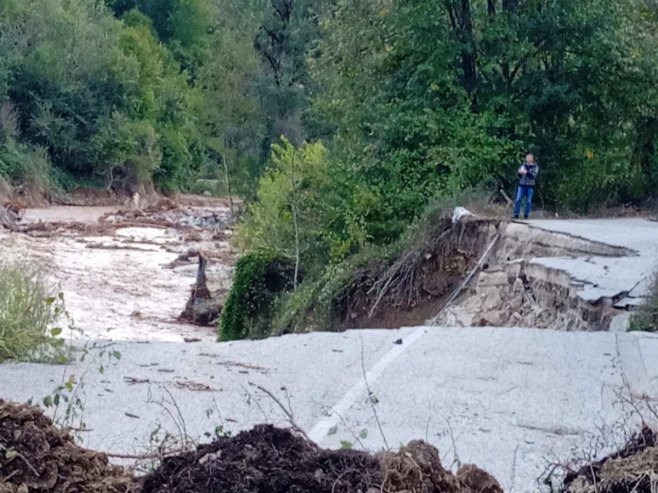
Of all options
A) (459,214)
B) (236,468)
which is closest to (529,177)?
(459,214)

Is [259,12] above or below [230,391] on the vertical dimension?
above

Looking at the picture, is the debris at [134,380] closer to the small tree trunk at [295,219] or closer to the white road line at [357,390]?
the white road line at [357,390]

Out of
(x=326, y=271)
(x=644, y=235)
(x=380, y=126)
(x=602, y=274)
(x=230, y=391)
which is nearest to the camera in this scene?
(x=230, y=391)

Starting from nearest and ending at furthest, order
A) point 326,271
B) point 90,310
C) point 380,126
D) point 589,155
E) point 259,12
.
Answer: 1. point 326,271
2. point 380,126
3. point 589,155
4. point 90,310
5. point 259,12

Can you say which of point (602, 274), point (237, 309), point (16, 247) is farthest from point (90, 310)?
point (602, 274)

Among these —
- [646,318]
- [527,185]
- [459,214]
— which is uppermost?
[527,185]

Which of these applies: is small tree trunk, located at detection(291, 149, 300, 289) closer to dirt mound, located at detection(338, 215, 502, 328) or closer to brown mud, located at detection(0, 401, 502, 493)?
dirt mound, located at detection(338, 215, 502, 328)

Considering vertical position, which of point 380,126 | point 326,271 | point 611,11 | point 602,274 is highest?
point 611,11

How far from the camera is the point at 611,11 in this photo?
24.5 metres

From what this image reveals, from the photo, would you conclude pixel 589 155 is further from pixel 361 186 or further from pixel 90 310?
pixel 90 310

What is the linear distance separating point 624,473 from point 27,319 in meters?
7.00

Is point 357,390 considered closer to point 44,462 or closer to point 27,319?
point 27,319

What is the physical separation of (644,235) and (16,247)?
27003 mm

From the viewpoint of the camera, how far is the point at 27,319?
34.3 ft
